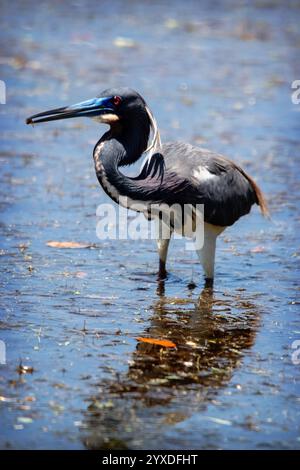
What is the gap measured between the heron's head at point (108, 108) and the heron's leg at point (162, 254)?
1138 millimetres

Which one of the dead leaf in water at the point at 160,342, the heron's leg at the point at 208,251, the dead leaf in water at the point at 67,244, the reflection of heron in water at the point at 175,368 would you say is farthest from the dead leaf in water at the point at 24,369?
the dead leaf in water at the point at 67,244

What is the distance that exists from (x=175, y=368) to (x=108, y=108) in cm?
226

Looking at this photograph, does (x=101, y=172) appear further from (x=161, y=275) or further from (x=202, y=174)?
(x=161, y=275)

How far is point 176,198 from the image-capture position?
748 cm

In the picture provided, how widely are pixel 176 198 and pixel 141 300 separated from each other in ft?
2.77

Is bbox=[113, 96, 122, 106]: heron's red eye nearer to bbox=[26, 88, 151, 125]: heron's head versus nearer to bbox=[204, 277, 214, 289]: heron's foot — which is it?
bbox=[26, 88, 151, 125]: heron's head

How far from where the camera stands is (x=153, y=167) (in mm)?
7578

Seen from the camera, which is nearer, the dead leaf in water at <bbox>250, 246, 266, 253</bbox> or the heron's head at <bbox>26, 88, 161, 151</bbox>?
the heron's head at <bbox>26, 88, 161, 151</bbox>

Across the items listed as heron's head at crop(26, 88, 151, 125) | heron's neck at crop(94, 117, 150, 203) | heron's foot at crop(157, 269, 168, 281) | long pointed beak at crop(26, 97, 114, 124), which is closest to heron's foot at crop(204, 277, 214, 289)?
heron's foot at crop(157, 269, 168, 281)

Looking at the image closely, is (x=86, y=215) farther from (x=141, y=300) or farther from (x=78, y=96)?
(x=78, y=96)

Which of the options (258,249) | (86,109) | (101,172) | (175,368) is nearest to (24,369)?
(175,368)

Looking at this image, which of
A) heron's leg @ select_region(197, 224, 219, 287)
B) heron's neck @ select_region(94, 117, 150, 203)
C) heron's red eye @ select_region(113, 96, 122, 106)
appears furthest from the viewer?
heron's leg @ select_region(197, 224, 219, 287)

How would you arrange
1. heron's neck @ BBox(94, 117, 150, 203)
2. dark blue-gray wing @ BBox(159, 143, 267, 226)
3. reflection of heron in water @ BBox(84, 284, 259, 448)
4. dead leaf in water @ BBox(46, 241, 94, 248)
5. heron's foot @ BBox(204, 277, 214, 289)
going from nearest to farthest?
1. reflection of heron in water @ BBox(84, 284, 259, 448)
2. heron's neck @ BBox(94, 117, 150, 203)
3. dark blue-gray wing @ BBox(159, 143, 267, 226)
4. heron's foot @ BBox(204, 277, 214, 289)
5. dead leaf in water @ BBox(46, 241, 94, 248)

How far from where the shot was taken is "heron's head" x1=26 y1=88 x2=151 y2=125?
732 cm
